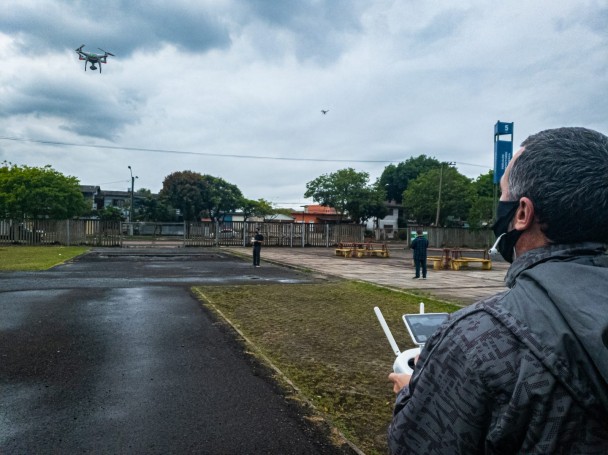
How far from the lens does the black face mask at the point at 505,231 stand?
1.33m

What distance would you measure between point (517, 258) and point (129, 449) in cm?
305

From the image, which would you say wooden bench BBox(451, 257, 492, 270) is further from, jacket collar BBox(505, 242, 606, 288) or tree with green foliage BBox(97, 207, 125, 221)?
tree with green foliage BBox(97, 207, 125, 221)

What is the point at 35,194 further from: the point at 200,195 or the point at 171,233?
the point at 200,195

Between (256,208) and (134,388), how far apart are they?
6350 centimetres

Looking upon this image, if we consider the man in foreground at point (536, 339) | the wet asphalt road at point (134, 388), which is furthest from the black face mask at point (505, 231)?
the wet asphalt road at point (134, 388)

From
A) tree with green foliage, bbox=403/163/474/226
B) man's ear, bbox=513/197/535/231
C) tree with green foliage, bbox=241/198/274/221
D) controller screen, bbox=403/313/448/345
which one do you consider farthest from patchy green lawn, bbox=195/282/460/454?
tree with green foliage, bbox=241/198/274/221

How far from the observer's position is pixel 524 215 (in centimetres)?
129

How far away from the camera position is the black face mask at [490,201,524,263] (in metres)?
1.33

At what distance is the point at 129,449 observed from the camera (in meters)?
3.31

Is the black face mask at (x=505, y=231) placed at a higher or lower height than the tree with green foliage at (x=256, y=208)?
lower

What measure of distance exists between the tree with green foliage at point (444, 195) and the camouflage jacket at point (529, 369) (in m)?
53.7

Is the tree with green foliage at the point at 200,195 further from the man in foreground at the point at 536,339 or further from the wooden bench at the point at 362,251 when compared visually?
the man in foreground at the point at 536,339

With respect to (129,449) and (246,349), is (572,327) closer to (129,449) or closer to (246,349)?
(129,449)

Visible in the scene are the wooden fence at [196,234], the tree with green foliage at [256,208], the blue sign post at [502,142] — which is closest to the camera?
the blue sign post at [502,142]
